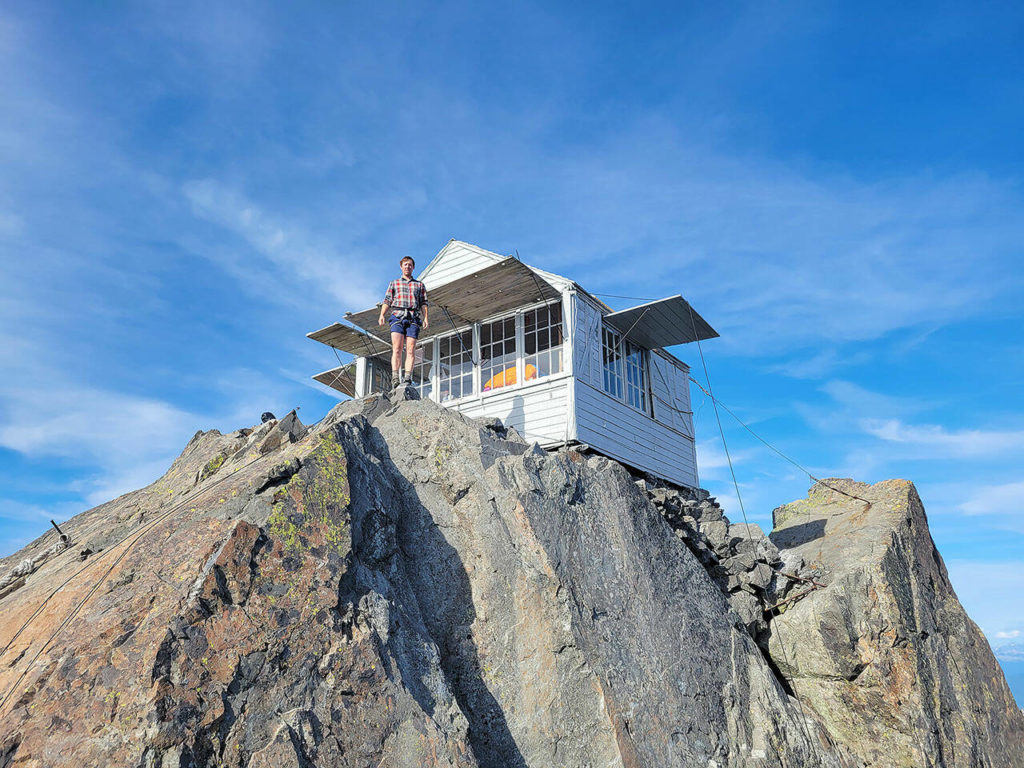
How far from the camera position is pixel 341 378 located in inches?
759

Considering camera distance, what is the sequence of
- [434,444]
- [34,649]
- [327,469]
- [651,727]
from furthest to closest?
[434,444]
[651,727]
[327,469]
[34,649]

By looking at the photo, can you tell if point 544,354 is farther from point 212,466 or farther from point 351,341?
point 212,466

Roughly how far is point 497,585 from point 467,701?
1191 millimetres

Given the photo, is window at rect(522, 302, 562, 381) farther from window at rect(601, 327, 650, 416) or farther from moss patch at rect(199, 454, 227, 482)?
moss patch at rect(199, 454, 227, 482)

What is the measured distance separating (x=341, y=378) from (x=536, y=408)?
23.9 ft

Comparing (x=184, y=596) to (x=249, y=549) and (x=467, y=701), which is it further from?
(x=467, y=701)

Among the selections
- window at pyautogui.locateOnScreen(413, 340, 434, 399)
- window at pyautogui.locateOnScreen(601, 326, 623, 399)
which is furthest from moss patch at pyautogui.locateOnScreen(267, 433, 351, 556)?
window at pyautogui.locateOnScreen(413, 340, 434, 399)

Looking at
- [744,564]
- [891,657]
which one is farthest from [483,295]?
[891,657]

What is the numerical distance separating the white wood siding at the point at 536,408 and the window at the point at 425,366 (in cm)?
223

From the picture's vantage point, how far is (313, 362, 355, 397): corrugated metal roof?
61.8 ft

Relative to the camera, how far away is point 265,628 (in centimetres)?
532

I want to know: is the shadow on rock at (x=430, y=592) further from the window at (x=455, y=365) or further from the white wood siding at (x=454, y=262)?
the white wood siding at (x=454, y=262)

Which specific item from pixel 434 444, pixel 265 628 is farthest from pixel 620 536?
pixel 265 628

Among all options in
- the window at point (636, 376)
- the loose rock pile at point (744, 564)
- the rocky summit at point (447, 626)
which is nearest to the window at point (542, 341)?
the window at point (636, 376)
